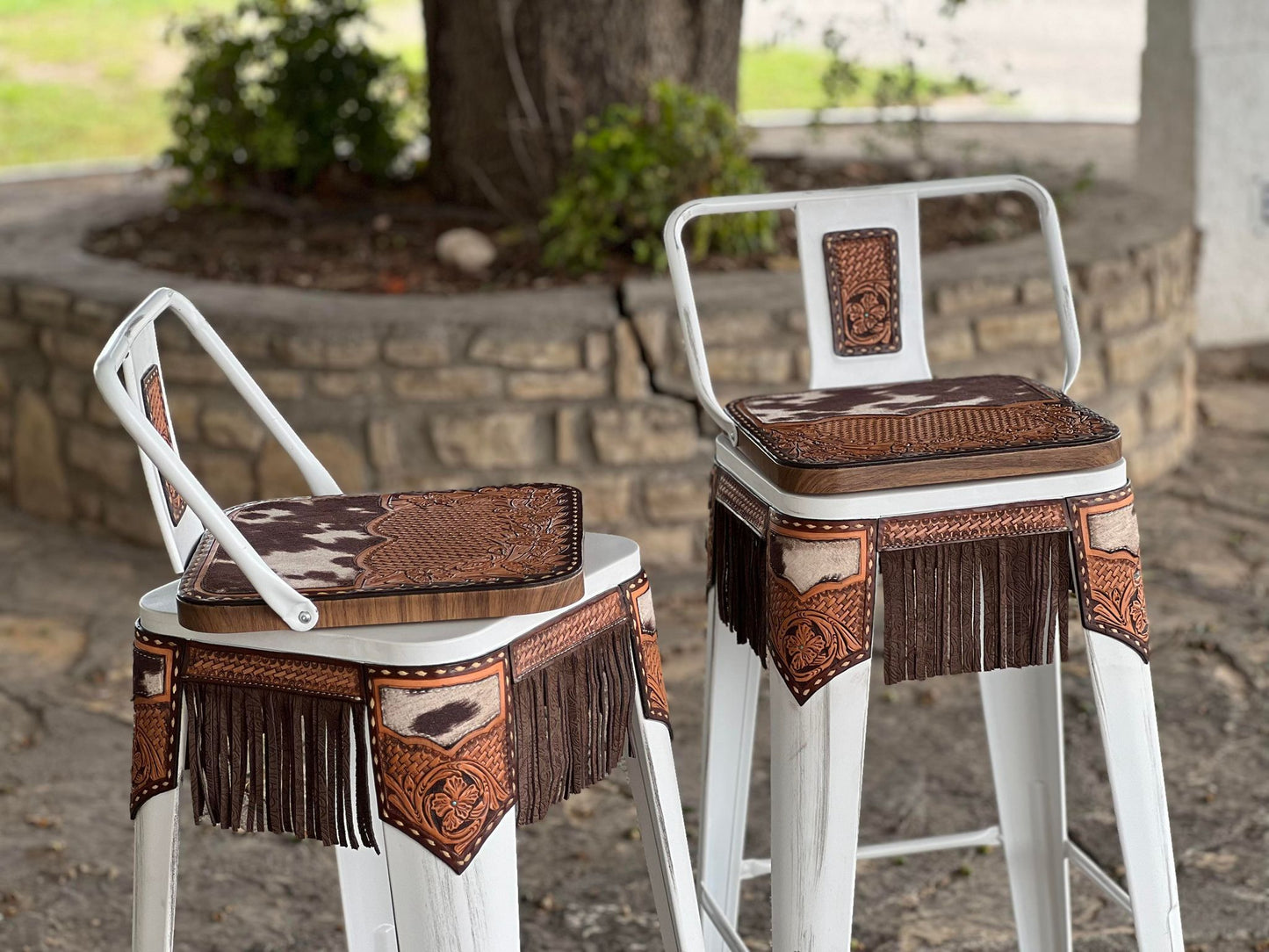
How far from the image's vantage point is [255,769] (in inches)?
54.6

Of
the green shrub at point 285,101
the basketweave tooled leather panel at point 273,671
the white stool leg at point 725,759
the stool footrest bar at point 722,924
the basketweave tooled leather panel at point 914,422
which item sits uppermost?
the green shrub at point 285,101

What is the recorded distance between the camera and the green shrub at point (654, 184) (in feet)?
12.4

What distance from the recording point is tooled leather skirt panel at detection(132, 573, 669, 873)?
1.31 meters

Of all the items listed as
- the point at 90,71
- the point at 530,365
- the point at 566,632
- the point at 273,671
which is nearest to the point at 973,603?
the point at 566,632

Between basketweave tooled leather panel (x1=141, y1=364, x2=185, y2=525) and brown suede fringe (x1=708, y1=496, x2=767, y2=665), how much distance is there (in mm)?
607

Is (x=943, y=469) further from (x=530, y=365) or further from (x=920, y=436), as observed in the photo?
(x=530, y=365)

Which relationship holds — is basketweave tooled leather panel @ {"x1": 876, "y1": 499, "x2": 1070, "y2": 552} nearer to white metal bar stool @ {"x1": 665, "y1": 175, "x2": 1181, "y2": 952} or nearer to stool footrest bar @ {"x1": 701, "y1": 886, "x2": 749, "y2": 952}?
white metal bar stool @ {"x1": 665, "y1": 175, "x2": 1181, "y2": 952}

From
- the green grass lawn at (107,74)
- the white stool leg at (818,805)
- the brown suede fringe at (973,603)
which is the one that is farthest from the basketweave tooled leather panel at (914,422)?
the green grass lawn at (107,74)

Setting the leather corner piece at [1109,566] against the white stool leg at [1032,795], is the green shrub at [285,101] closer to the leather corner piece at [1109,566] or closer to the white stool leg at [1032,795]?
the white stool leg at [1032,795]

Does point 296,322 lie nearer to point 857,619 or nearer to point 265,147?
point 265,147

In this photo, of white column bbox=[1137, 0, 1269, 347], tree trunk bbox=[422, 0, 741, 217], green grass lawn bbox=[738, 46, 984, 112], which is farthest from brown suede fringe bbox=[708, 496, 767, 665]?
green grass lawn bbox=[738, 46, 984, 112]

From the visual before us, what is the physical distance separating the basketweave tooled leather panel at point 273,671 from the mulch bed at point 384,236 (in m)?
2.47

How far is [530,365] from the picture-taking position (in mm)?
3457

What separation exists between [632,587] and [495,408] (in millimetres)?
2064
